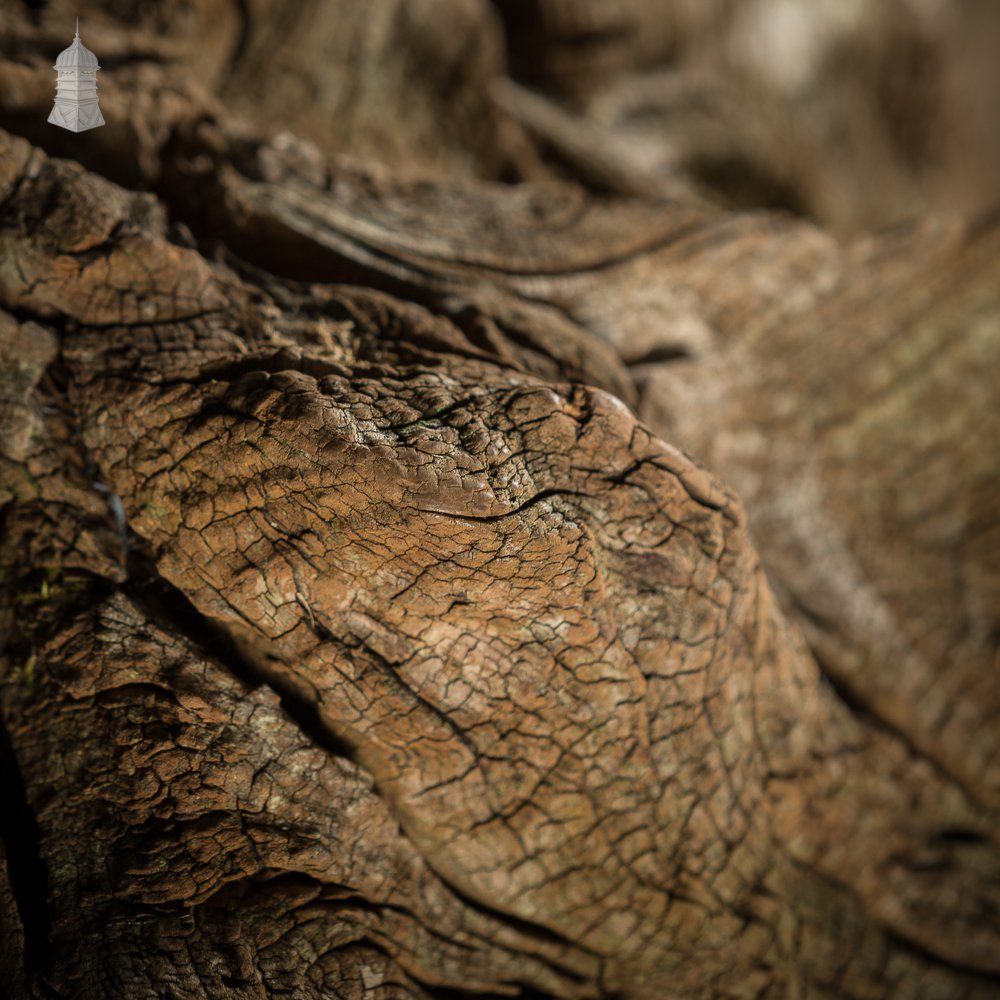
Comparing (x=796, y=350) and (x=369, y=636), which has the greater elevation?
(x=796, y=350)

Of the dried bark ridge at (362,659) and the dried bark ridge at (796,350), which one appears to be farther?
the dried bark ridge at (796,350)

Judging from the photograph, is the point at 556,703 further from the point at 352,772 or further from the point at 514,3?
the point at 514,3

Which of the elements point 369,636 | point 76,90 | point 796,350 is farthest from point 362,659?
point 796,350

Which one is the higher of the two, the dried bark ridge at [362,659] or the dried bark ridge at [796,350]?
the dried bark ridge at [796,350]

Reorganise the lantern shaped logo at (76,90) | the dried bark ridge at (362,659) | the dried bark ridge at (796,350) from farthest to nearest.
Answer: the dried bark ridge at (796,350), the lantern shaped logo at (76,90), the dried bark ridge at (362,659)

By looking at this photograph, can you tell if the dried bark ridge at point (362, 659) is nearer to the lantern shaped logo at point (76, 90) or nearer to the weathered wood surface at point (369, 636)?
the weathered wood surface at point (369, 636)

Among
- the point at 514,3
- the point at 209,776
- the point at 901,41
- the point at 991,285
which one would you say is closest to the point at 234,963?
the point at 209,776

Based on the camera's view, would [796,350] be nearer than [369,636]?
No

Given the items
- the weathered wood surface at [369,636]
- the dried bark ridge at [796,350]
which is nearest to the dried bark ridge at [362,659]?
the weathered wood surface at [369,636]

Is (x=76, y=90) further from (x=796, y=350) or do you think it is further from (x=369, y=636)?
(x=796, y=350)
